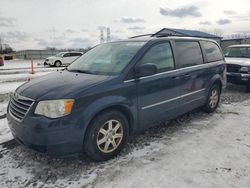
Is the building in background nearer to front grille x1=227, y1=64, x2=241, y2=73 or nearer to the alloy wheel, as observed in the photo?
front grille x1=227, y1=64, x2=241, y2=73

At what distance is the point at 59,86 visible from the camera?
3.19 m

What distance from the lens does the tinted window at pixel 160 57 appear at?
151 inches

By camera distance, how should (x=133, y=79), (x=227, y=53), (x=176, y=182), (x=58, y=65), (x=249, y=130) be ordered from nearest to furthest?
(x=176, y=182), (x=133, y=79), (x=249, y=130), (x=227, y=53), (x=58, y=65)

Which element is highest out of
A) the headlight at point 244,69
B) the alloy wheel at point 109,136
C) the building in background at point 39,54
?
the building in background at point 39,54

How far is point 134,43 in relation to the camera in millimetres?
4070

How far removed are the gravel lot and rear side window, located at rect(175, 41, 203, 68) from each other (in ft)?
4.33

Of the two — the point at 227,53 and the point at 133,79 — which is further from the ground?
the point at 227,53

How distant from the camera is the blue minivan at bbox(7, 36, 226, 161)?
2.91 meters

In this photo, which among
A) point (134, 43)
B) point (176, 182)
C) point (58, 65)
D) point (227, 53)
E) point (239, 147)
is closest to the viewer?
point (176, 182)

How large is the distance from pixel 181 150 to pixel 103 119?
139cm

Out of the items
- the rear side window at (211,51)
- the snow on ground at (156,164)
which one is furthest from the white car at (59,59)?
the snow on ground at (156,164)

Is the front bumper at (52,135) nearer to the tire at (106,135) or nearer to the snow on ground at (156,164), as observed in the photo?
the tire at (106,135)

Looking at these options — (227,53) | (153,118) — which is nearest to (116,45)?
(153,118)

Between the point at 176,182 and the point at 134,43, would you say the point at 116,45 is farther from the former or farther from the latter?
the point at 176,182
